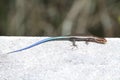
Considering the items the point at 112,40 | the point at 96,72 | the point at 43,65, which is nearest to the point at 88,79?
the point at 96,72

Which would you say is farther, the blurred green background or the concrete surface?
the blurred green background

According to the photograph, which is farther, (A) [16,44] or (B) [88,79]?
(A) [16,44]

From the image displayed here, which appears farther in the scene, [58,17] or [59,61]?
[58,17]

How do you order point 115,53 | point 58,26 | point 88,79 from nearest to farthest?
point 88,79
point 115,53
point 58,26

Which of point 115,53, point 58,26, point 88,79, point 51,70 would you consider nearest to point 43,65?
point 51,70

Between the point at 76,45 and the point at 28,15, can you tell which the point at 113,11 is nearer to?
the point at 28,15

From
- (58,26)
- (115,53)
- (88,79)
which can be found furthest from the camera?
(58,26)
